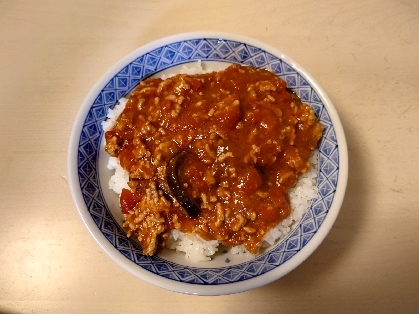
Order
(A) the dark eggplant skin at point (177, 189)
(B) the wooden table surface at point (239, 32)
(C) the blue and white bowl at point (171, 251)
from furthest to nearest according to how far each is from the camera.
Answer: (B) the wooden table surface at point (239, 32) < (A) the dark eggplant skin at point (177, 189) < (C) the blue and white bowl at point (171, 251)

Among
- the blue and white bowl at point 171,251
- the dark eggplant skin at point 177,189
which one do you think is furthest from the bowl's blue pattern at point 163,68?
the dark eggplant skin at point 177,189

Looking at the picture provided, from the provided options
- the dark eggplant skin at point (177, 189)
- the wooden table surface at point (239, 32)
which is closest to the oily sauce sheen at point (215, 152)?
the dark eggplant skin at point (177, 189)

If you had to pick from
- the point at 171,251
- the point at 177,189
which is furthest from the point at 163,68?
the point at 171,251

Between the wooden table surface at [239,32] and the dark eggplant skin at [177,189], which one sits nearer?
the dark eggplant skin at [177,189]

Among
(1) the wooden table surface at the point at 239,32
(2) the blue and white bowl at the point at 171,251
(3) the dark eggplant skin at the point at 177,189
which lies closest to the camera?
(2) the blue and white bowl at the point at 171,251

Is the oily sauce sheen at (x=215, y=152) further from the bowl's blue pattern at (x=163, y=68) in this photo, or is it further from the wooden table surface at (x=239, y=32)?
the wooden table surface at (x=239, y=32)

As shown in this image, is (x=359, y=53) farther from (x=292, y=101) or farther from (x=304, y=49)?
(x=292, y=101)

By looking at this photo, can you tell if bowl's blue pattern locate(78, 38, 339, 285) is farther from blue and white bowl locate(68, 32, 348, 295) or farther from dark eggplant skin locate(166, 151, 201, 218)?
dark eggplant skin locate(166, 151, 201, 218)

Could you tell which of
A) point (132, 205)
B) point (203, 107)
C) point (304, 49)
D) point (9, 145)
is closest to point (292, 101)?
point (203, 107)
